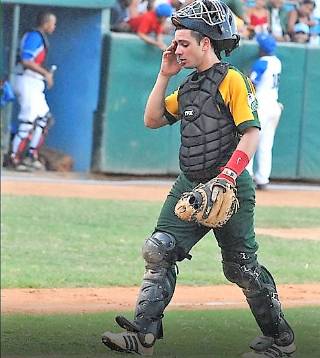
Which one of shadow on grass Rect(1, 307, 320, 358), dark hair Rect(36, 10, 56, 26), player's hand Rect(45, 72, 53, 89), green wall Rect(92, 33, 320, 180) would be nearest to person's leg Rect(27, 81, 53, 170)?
player's hand Rect(45, 72, 53, 89)

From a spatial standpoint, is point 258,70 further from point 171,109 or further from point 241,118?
point 241,118

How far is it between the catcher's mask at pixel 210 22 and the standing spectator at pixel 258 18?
1016 centimetres

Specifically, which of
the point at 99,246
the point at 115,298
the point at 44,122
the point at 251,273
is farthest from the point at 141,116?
the point at 251,273

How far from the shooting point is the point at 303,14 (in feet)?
52.7

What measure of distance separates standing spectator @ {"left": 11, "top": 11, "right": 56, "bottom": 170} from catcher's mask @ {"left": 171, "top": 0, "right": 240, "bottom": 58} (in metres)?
9.77

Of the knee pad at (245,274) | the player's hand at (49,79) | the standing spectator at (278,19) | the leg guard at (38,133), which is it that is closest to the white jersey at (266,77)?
the standing spectator at (278,19)

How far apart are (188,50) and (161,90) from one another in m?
0.24

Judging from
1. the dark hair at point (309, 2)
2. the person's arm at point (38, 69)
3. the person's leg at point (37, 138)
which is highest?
the dark hair at point (309, 2)

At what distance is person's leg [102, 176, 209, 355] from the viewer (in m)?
5.12

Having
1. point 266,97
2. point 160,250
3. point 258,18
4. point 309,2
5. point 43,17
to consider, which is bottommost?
point 266,97

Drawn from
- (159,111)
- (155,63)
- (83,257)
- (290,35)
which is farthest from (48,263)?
(290,35)

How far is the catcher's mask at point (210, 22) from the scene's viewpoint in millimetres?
5246

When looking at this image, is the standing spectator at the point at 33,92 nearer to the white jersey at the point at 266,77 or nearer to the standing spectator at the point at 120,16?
the standing spectator at the point at 120,16

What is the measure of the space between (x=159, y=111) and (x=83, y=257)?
4386 mm
